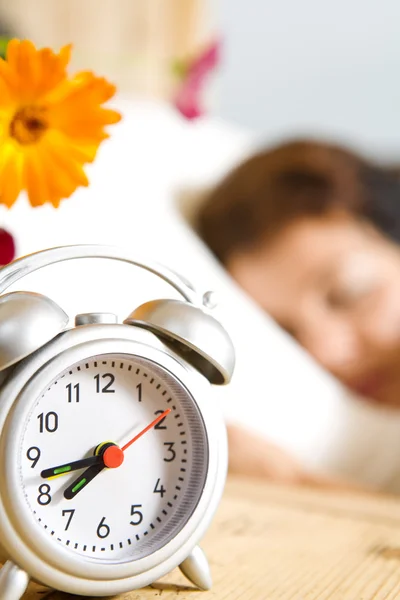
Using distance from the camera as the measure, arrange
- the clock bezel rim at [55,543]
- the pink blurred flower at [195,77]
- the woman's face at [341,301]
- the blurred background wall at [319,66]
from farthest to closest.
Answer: the blurred background wall at [319,66], the woman's face at [341,301], the pink blurred flower at [195,77], the clock bezel rim at [55,543]

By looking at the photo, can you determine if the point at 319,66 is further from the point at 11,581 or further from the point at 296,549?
the point at 11,581

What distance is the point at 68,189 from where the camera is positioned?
1.71 ft

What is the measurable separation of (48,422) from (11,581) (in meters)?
0.11

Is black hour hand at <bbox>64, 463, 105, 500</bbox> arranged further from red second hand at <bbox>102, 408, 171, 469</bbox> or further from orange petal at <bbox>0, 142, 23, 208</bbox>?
orange petal at <bbox>0, 142, 23, 208</bbox>

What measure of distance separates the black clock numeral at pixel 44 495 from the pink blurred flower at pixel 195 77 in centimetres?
72

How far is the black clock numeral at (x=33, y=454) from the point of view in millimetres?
500

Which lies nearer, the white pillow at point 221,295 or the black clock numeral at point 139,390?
the black clock numeral at point 139,390

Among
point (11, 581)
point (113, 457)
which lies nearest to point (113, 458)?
point (113, 457)

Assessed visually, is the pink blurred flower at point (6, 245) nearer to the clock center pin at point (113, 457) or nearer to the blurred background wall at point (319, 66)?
the clock center pin at point (113, 457)

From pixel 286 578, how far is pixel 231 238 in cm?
106

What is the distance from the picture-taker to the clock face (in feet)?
1.66

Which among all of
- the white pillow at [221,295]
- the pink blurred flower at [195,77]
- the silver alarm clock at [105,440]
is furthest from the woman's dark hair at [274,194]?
the silver alarm clock at [105,440]

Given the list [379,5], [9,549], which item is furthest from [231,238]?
[9,549]

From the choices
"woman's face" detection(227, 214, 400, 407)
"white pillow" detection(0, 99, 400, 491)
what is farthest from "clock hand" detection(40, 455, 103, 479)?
"woman's face" detection(227, 214, 400, 407)
